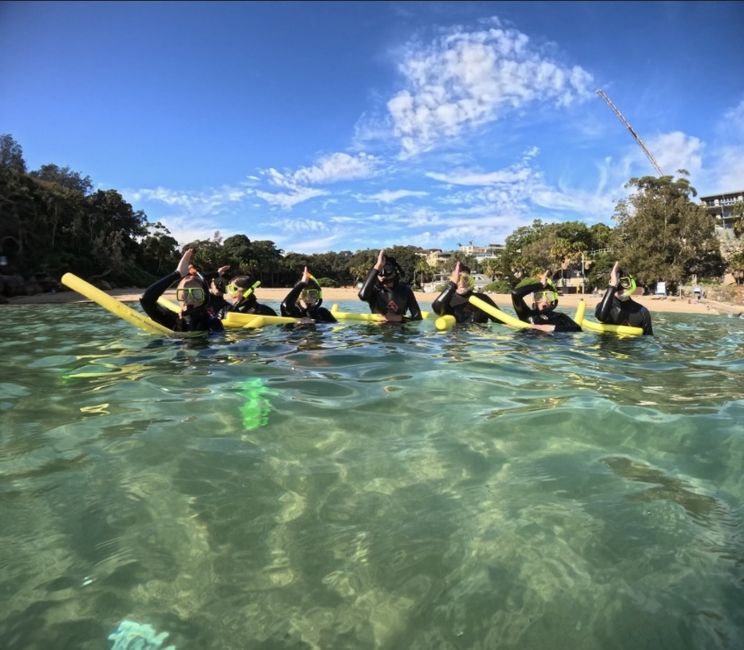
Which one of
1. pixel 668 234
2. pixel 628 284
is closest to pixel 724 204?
pixel 668 234

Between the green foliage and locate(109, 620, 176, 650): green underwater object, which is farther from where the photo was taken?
the green foliage

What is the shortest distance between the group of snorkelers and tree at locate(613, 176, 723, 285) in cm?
3657

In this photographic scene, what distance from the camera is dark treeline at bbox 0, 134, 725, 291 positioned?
108 ft

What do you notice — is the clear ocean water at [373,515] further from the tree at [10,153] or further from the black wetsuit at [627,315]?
the tree at [10,153]

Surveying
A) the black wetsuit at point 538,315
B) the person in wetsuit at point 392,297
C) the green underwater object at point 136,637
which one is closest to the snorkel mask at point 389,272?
the person in wetsuit at point 392,297

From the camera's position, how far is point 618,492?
2.44 metres

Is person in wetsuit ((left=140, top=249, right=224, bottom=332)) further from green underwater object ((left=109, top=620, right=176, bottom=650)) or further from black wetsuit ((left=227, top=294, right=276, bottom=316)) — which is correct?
green underwater object ((left=109, top=620, right=176, bottom=650))

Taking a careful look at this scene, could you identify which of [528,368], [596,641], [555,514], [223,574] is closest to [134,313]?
[528,368]

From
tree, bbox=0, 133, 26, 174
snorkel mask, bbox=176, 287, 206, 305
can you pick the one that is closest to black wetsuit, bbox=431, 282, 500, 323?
snorkel mask, bbox=176, 287, 206, 305

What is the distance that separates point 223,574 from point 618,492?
1847 mm

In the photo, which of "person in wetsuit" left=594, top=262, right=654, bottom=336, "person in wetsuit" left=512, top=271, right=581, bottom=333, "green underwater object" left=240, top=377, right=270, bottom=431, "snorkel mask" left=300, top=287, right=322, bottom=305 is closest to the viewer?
"green underwater object" left=240, top=377, right=270, bottom=431

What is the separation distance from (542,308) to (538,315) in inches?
5.9

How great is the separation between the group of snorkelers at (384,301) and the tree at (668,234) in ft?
120

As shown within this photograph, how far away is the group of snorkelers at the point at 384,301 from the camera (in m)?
7.53
